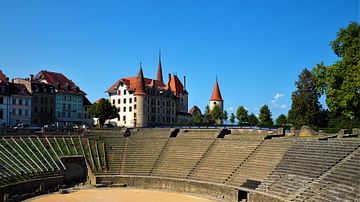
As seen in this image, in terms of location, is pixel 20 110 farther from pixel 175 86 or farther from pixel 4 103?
pixel 175 86

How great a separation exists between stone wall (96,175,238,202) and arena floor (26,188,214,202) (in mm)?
1236

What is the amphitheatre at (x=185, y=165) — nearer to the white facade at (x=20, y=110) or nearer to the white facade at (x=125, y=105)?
the white facade at (x=20, y=110)

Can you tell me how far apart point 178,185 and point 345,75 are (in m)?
21.0

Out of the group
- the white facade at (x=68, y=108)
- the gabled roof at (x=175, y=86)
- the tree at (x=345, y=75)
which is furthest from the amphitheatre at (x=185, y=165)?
the gabled roof at (x=175, y=86)

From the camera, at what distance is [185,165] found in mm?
39656

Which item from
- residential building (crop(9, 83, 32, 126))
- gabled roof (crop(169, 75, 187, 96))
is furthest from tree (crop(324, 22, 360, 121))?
gabled roof (crop(169, 75, 187, 96))

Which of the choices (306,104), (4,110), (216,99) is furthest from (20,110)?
(216,99)

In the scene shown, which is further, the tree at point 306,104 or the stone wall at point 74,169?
the tree at point 306,104

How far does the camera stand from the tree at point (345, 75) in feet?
131

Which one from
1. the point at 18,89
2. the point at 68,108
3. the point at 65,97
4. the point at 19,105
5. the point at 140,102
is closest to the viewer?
the point at 19,105

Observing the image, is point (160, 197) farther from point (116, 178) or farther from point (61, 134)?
point (61, 134)

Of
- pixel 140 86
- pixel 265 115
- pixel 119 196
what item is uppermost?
pixel 140 86

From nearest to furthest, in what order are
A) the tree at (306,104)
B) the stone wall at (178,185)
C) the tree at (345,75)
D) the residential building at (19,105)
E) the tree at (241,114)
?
the stone wall at (178,185), the tree at (345,75), the tree at (306,104), the residential building at (19,105), the tree at (241,114)

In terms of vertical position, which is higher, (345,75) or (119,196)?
(345,75)
